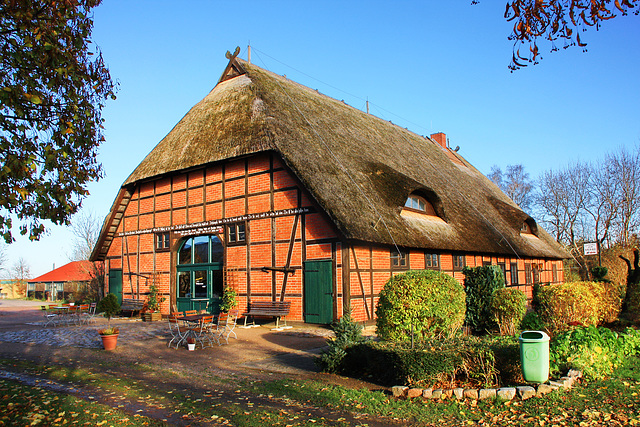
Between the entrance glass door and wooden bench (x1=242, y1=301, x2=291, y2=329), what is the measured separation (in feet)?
7.36

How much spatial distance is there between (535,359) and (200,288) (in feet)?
43.3

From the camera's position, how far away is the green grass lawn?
561cm

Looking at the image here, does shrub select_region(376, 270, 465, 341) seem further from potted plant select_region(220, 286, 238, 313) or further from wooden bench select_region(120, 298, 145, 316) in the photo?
wooden bench select_region(120, 298, 145, 316)

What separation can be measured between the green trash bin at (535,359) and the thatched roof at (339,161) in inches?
254

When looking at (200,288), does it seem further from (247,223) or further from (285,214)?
(285,214)

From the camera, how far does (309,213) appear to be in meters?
14.5

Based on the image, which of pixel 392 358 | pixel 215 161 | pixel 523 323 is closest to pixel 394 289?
pixel 392 358

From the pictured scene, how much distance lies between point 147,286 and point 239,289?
17.4 feet

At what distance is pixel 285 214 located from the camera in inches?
594

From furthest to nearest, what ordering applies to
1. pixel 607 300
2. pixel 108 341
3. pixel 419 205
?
pixel 419 205 → pixel 108 341 → pixel 607 300

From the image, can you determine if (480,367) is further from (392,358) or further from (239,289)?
(239,289)

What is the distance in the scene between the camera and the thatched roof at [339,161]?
1436 cm

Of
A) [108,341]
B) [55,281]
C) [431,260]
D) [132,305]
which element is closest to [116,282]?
[132,305]

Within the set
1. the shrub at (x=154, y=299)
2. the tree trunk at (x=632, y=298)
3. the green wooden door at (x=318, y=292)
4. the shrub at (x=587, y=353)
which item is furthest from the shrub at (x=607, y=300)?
the shrub at (x=154, y=299)
